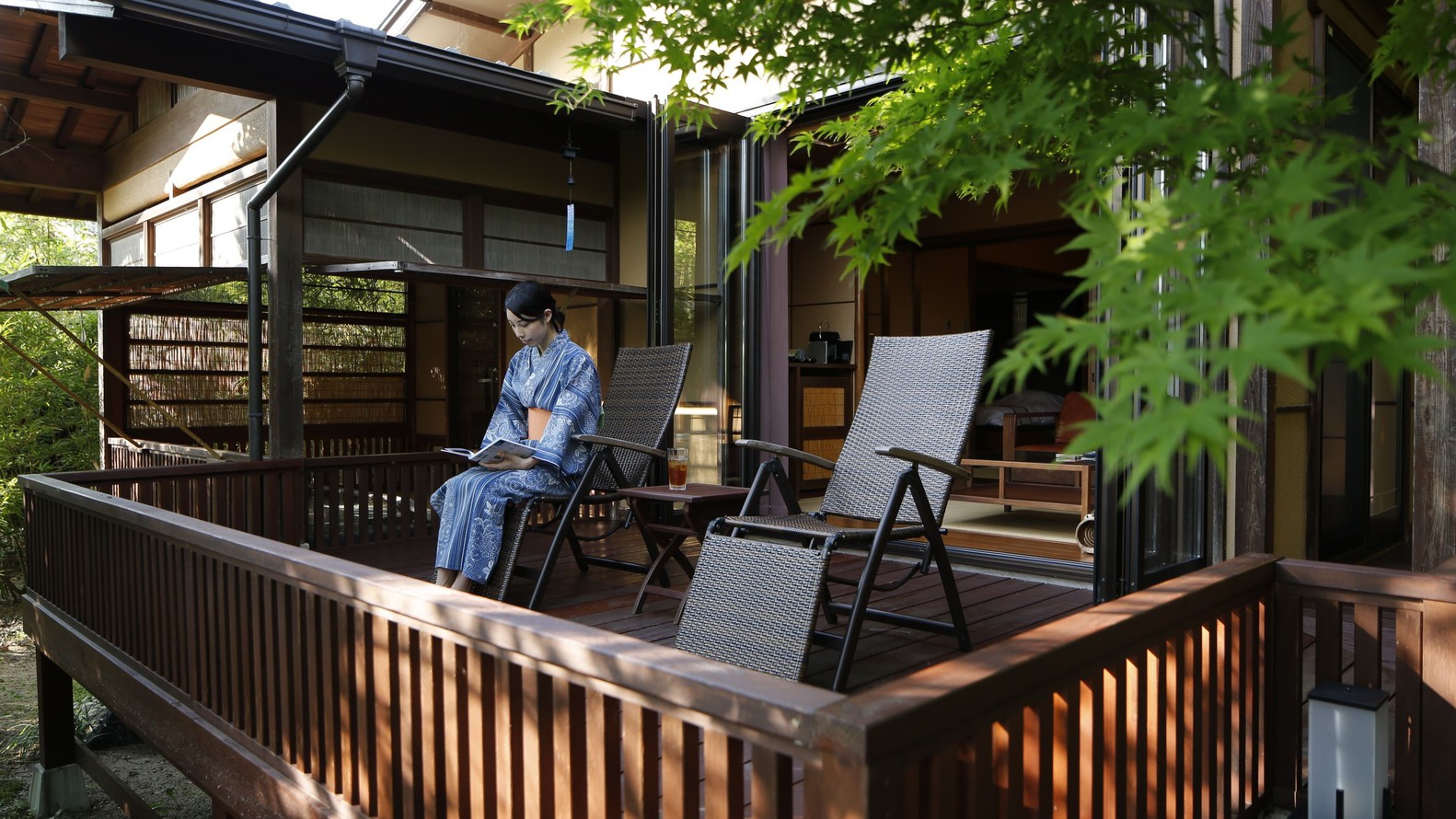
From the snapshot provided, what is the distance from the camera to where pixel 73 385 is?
859 cm

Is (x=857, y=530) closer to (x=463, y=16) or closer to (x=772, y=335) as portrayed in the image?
(x=772, y=335)

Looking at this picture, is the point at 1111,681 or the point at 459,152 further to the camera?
the point at 459,152

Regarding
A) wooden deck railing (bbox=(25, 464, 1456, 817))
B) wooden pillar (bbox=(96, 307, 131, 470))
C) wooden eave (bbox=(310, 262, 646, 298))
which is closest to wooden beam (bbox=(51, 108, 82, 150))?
wooden pillar (bbox=(96, 307, 131, 470))

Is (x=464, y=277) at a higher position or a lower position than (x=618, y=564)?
higher

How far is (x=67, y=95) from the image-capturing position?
7.41 m

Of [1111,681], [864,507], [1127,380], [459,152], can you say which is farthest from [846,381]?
[1127,380]

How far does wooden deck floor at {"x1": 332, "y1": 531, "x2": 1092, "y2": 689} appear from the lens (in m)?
2.95

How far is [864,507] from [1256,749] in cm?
130

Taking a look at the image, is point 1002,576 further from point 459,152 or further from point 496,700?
point 459,152

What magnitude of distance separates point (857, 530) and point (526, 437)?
1.91m

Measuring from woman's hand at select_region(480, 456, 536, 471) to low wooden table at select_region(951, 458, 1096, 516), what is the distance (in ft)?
7.52

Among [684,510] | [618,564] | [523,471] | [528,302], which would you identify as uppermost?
[528,302]

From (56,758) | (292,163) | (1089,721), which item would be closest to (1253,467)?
(1089,721)

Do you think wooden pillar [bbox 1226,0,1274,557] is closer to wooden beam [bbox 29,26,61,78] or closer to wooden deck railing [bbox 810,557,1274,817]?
wooden deck railing [bbox 810,557,1274,817]
